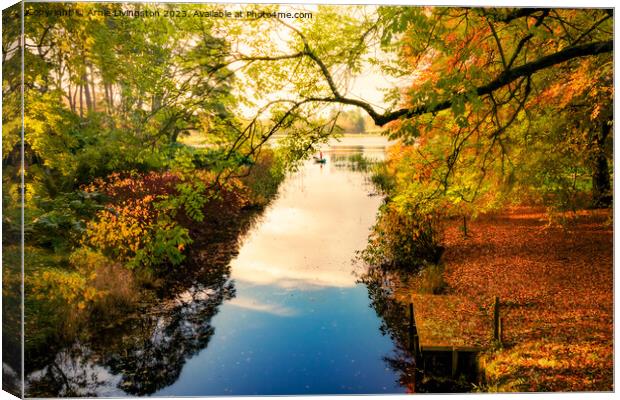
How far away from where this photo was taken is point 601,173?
6.04 m

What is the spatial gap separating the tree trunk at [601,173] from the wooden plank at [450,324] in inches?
76.3

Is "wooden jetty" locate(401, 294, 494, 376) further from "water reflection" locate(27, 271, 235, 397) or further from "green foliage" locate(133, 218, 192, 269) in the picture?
"green foliage" locate(133, 218, 192, 269)

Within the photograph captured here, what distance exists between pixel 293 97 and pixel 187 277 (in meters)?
3.46

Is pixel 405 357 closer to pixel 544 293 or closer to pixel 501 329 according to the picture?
pixel 501 329

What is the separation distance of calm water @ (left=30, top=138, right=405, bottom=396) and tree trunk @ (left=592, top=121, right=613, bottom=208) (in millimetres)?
2593

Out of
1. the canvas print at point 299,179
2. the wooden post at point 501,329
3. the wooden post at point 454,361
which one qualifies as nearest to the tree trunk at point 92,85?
the canvas print at point 299,179

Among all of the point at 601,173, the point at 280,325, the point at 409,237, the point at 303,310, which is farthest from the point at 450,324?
the point at 601,173

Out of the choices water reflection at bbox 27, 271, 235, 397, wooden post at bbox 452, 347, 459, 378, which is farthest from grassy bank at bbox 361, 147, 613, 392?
water reflection at bbox 27, 271, 235, 397

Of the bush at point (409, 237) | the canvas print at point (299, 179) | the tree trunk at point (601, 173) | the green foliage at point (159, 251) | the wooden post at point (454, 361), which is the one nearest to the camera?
the canvas print at point (299, 179)

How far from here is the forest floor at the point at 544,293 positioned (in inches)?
206

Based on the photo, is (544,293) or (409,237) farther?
(409,237)

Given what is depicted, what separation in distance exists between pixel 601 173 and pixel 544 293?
160cm

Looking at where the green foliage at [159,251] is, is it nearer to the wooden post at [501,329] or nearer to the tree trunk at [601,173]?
the wooden post at [501,329]

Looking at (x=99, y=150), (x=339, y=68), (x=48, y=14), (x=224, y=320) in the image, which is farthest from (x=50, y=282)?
(x=339, y=68)
